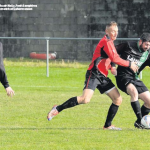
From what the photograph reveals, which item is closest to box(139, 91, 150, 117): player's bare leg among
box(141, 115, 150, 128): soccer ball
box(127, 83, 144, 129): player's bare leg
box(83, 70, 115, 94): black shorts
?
box(127, 83, 144, 129): player's bare leg

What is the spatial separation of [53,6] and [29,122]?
15.5m

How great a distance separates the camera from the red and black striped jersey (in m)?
9.91

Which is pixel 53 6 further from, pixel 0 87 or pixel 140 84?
pixel 140 84

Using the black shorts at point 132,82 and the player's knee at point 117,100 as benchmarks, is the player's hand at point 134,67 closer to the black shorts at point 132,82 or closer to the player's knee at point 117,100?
the black shorts at point 132,82

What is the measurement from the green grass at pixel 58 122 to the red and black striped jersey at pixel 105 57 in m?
1.10

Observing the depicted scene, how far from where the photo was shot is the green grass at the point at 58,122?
28.7 ft

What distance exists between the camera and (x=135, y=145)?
Result: 8680 millimetres

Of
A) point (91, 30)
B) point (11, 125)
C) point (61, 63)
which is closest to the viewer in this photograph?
point (11, 125)

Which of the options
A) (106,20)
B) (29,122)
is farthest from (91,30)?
(29,122)

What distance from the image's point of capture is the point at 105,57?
10133 millimetres

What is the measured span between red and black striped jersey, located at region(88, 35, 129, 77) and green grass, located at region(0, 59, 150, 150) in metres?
1.10

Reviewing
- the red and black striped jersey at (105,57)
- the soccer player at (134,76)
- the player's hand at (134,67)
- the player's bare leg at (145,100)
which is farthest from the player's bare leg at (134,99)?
the red and black striped jersey at (105,57)

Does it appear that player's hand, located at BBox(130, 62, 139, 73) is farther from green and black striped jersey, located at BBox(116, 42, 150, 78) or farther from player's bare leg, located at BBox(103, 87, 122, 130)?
player's bare leg, located at BBox(103, 87, 122, 130)

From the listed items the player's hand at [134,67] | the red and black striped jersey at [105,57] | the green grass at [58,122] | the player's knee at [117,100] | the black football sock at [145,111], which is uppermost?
the red and black striped jersey at [105,57]
